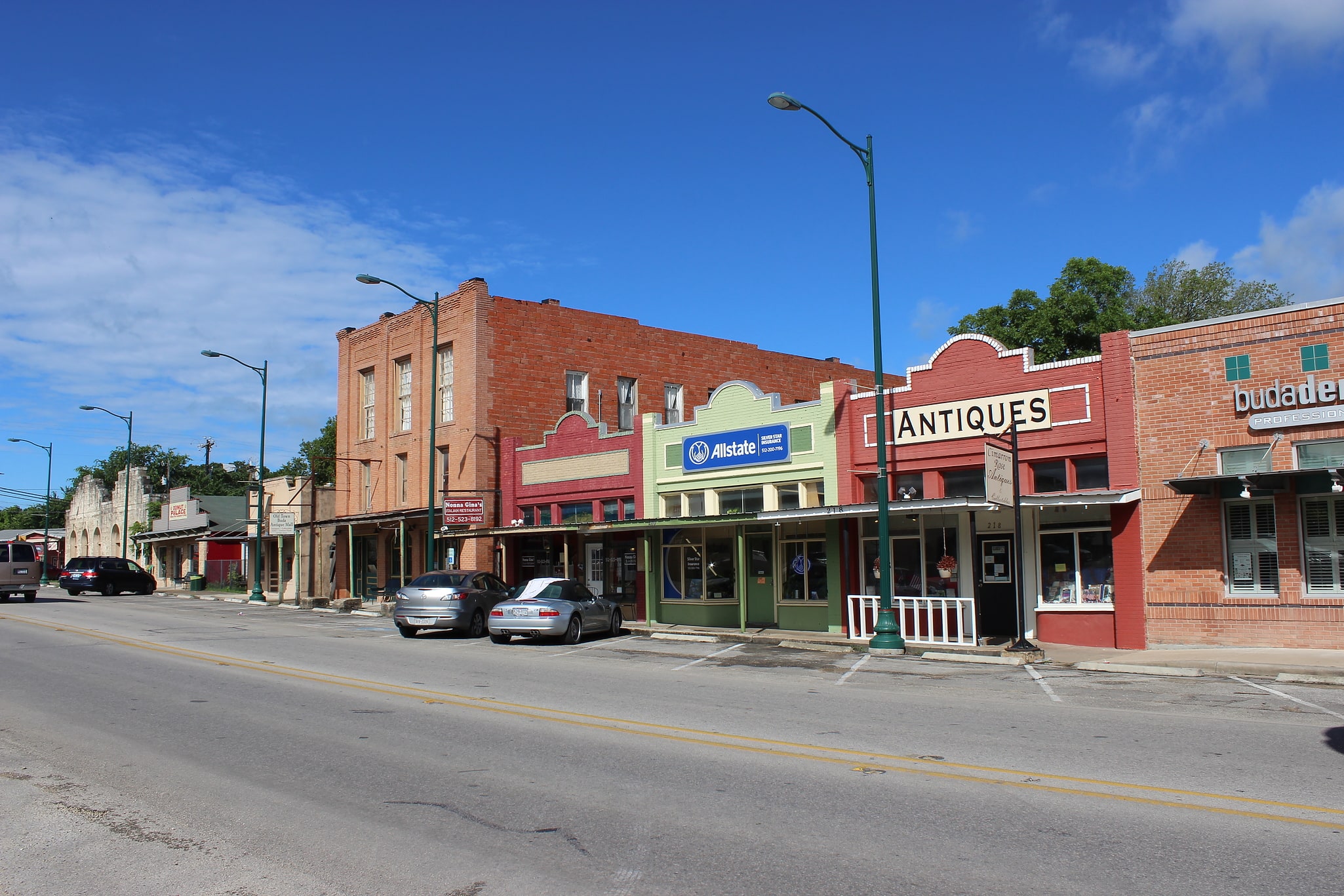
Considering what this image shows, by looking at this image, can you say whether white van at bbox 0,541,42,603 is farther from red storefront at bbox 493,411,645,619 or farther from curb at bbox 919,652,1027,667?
curb at bbox 919,652,1027,667

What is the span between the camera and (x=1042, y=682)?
13.9m

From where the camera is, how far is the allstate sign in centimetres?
2325

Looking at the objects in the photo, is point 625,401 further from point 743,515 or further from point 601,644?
point 601,644

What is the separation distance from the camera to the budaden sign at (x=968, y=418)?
1898 cm

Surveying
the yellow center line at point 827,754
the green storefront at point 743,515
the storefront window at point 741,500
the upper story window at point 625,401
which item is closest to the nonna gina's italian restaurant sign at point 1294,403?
the green storefront at point 743,515

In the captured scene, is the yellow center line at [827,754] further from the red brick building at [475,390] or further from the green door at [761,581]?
the red brick building at [475,390]

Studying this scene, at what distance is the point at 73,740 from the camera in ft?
31.8

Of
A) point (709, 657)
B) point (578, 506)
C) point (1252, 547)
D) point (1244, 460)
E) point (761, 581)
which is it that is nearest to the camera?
point (1244, 460)

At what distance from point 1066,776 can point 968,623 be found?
1217cm

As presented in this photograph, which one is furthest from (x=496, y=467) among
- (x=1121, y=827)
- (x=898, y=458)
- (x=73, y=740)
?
(x=1121, y=827)

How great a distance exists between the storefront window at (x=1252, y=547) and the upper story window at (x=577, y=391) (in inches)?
863

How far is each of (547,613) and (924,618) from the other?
300 inches

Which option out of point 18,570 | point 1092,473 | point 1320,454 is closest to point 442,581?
point 1092,473

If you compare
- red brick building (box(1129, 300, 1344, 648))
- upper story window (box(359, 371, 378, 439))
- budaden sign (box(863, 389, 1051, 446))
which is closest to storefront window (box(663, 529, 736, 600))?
budaden sign (box(863, 389, 1051, 446))
